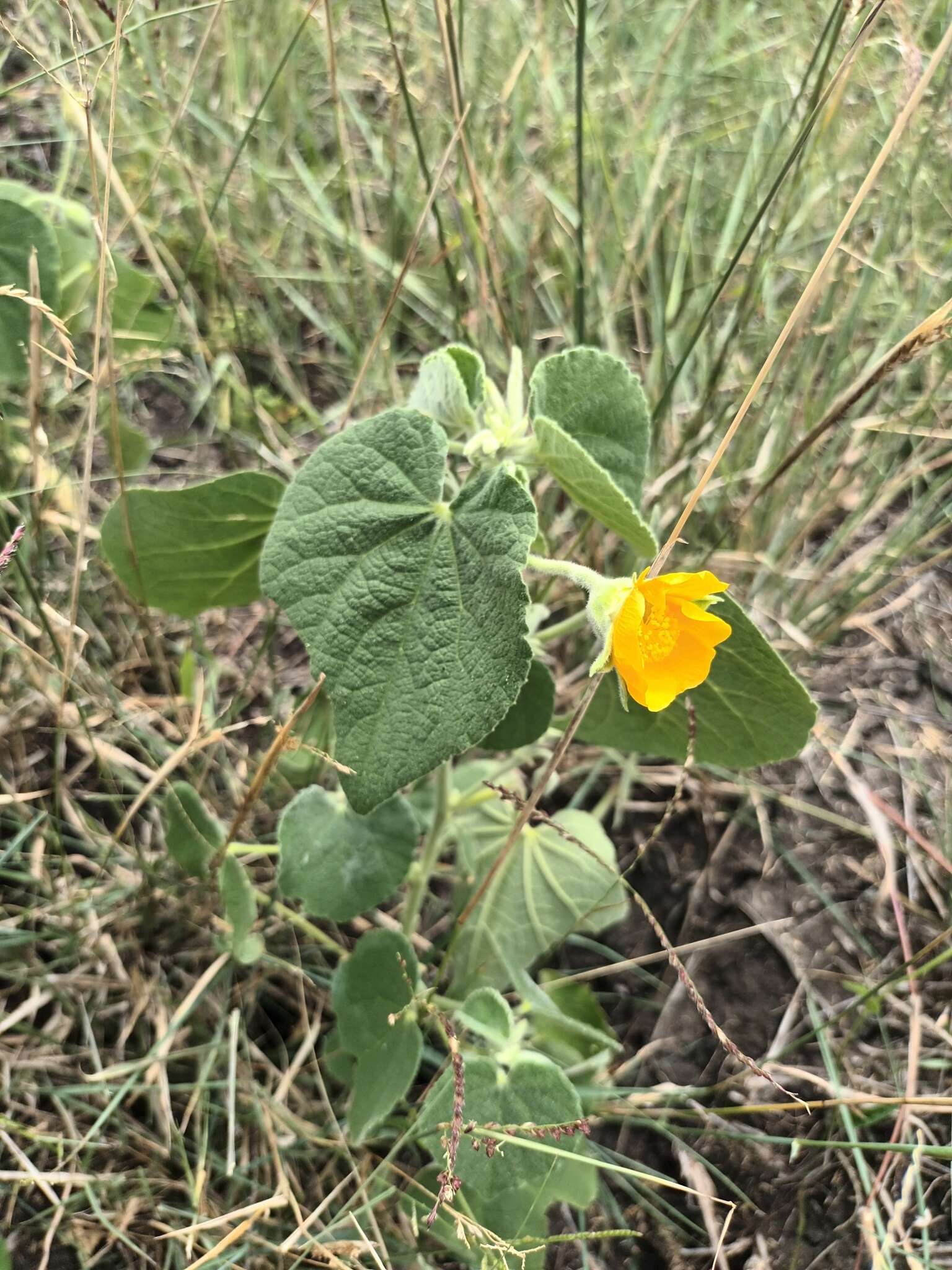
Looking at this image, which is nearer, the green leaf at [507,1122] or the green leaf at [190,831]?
the green leaf at [507,1122]

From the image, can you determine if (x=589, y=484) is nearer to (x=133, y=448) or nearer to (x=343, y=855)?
(x=343, y=855)

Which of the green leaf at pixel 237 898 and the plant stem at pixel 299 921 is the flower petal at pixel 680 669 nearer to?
the green leaf at pixel 237 898

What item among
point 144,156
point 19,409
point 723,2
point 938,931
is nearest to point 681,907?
point 938,931

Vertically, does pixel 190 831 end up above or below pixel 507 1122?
above

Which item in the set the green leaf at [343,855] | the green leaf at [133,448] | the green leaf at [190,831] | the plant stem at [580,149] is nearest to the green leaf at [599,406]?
the plant stem at [580,149]

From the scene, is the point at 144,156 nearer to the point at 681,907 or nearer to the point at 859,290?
the point at 859,290

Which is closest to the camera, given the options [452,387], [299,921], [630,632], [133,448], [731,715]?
[630,632]

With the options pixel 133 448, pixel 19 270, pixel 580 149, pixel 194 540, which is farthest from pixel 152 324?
pixel 580 149
